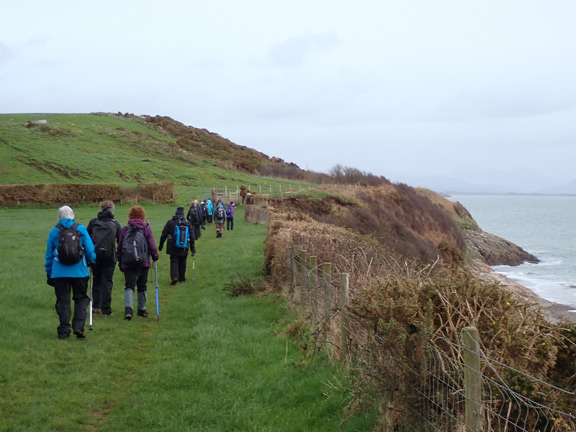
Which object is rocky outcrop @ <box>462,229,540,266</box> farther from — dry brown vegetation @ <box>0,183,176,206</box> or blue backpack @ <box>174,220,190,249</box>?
blue backpack @ <box>174,220,190,249</box>

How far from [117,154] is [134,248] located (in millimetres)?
64632

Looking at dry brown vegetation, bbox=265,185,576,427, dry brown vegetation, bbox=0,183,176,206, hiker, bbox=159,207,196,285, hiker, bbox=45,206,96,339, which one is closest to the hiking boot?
hiker, bbox=45,206,96,339

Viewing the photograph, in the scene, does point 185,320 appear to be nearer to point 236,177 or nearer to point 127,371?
point 127,371

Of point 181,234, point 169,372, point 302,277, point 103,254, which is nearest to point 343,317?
point 169,372

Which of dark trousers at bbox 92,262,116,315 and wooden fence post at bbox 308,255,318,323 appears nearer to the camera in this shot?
wooden fence post at bbox 308,255,318,323

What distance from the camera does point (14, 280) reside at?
13.8 m

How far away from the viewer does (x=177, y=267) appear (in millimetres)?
15406

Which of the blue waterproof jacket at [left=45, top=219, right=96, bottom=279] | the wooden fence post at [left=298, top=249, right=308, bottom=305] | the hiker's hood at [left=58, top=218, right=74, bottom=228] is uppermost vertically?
the hiker's hood at [left=58, top=218, right=74, bottom=228]

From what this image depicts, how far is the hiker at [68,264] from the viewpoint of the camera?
8.89 m

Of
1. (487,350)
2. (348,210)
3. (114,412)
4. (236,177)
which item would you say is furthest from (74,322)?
(236,177)

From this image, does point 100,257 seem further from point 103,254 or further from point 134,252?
point 134,252

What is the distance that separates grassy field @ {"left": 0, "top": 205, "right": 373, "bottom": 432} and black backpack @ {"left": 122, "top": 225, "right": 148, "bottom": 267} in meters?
1.10

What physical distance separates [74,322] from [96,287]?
2.00m

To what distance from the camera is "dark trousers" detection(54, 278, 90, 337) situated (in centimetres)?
916
